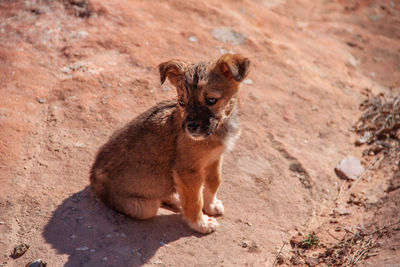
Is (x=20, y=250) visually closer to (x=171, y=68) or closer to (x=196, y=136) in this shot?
(x=196, y=136)

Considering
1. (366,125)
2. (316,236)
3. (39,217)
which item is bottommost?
A: (39,217)

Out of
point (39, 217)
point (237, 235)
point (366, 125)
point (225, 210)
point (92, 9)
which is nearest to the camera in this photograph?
point (39, 217)

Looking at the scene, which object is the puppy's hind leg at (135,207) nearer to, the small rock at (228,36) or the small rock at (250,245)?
the small rock at (250,245)

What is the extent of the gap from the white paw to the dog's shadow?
0.36 ft

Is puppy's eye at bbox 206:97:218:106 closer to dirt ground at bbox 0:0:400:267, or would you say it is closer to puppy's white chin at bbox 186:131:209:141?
puppy's white chin at bbox 186:131:209:141

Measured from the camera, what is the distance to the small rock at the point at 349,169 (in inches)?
256

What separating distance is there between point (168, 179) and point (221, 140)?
0.88 meters

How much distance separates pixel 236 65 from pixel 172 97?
7.89 ft

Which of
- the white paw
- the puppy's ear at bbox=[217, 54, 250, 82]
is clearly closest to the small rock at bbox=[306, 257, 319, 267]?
the white paw

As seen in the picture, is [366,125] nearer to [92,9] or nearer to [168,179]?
[168,179]

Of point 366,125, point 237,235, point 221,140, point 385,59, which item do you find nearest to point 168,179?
point 221,140

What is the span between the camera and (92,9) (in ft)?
26.5

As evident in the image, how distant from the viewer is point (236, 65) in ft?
15.1

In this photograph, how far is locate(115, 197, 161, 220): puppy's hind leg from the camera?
4.95 m
